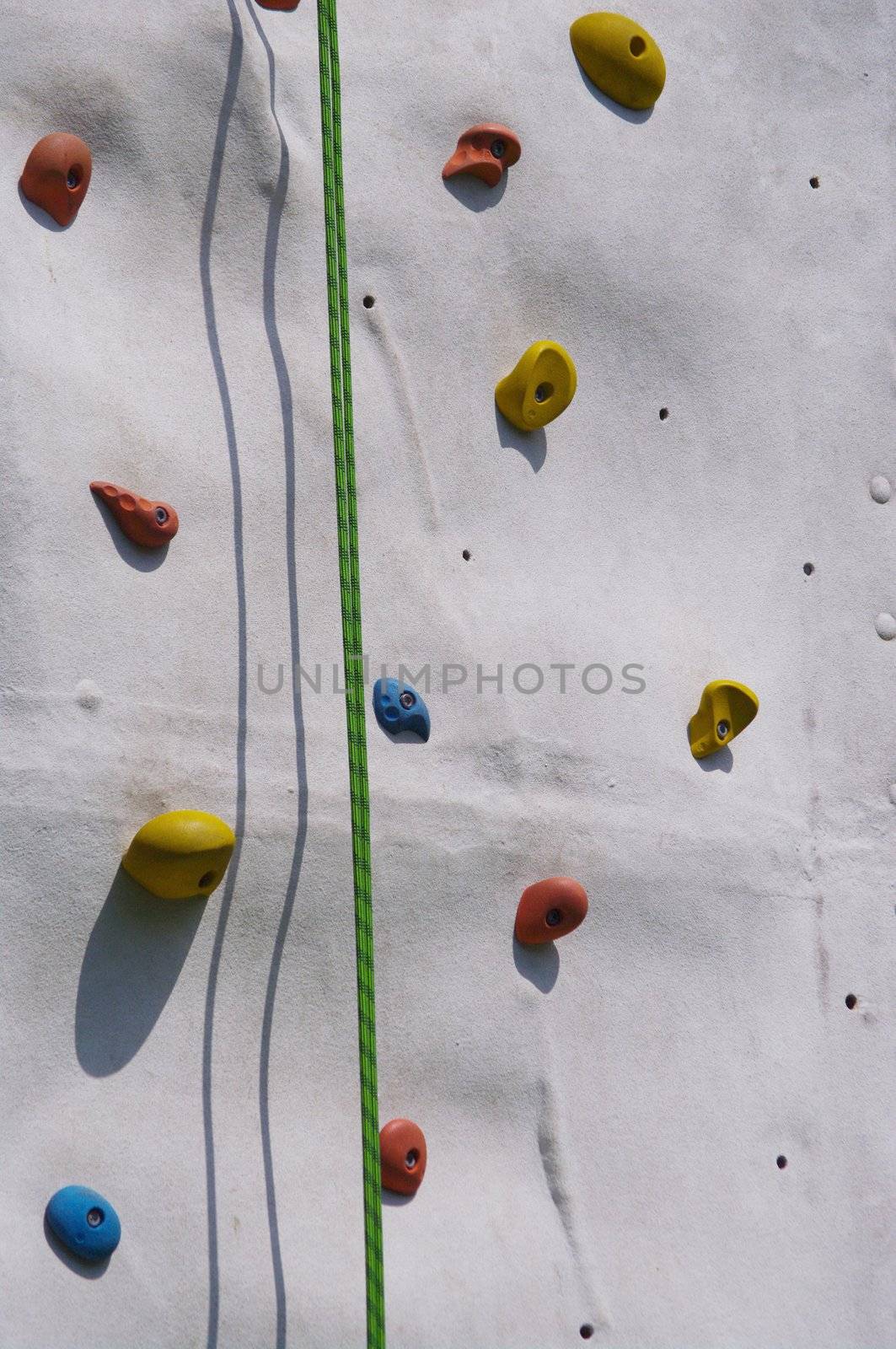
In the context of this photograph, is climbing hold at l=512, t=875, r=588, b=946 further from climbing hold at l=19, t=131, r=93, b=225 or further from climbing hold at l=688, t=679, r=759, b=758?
climbing hold at l=19, t=131, r=93, b=225

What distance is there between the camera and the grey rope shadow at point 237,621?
217cm

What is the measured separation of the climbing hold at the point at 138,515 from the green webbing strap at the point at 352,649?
296mm

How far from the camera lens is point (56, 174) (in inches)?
90.7

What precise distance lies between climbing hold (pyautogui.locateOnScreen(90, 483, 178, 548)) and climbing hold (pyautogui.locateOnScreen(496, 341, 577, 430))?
0.68 meters

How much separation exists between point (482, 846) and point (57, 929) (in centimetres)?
72

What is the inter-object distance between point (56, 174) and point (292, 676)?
88 cm

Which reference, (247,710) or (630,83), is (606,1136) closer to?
(247,710)

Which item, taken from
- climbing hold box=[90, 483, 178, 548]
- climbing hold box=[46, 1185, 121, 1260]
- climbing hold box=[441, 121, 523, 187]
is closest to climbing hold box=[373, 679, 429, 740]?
climbing hold box=[90, 483, 178, 548]

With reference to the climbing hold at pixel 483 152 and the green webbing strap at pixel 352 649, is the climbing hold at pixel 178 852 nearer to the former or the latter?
the green webbing strap at pixel 352 649

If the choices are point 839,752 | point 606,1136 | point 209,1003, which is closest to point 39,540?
point 209,1003

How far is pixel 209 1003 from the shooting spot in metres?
2.25

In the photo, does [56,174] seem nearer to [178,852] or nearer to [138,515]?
[138,515]

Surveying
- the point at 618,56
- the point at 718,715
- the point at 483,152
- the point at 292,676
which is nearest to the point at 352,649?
the point at 292,676

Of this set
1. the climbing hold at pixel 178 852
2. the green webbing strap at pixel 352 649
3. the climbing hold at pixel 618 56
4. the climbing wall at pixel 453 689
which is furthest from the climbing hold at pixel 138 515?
the climbing hold at pixel 618 56
